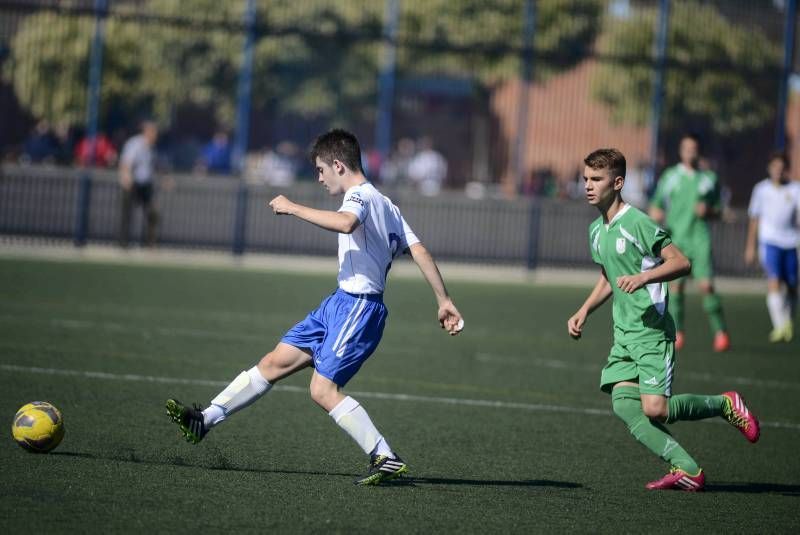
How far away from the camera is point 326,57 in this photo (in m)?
21.9

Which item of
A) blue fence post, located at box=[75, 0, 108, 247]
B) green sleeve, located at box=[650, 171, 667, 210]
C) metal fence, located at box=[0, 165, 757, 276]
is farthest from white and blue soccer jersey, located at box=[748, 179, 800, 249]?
blue fence post, located at box=[75, 0, 108, 247]

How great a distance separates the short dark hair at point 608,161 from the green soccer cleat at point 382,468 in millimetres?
1896

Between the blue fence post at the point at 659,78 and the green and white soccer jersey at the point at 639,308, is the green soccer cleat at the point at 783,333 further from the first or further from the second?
the blue fence post at the point at 659,78

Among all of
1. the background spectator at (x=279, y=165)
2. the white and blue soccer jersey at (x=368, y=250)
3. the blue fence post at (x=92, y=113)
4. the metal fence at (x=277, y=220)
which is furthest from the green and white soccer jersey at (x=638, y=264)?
the blue fence post at (x=92, y=113)

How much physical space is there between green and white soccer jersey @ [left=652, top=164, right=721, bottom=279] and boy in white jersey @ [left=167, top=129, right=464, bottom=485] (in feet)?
24.0

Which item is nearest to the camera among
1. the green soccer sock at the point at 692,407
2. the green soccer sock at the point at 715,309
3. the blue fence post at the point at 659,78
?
the green soccer sock at the point at 692,407

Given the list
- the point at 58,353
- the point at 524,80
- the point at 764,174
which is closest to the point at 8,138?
the point at 524,80

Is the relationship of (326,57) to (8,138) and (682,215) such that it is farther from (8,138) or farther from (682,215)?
(682,215)

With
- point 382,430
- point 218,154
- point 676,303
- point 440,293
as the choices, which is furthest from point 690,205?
point 218,154

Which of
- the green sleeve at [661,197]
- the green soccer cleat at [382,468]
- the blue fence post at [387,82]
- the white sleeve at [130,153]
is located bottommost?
the green soccer cleat at [382,468]

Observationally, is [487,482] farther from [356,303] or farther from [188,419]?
[188,419]

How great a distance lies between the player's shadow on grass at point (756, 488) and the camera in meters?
6.95

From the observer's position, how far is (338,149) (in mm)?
6465

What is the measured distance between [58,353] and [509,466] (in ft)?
15.3
